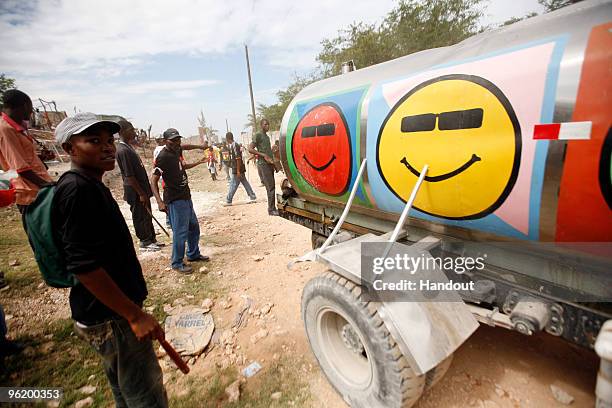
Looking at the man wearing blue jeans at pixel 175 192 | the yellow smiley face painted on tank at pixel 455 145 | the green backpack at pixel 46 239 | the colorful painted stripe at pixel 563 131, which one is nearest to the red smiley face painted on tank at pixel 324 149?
the yellow smiley face painted on tank at pixel 455 145

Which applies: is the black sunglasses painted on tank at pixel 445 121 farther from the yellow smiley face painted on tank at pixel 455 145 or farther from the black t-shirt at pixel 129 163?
the black t-shirt at pixel 129 163

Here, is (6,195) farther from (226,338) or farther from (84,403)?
→ (226,338)

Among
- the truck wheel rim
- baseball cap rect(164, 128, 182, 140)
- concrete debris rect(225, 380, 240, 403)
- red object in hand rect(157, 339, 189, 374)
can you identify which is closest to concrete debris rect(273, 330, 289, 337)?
concrete debris rect(225, 380, 240, 403)

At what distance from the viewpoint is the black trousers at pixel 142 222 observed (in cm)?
446

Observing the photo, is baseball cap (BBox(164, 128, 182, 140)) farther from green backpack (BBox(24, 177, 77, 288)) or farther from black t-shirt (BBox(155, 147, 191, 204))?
green backpack (BBox(24, 177, 77, 288))

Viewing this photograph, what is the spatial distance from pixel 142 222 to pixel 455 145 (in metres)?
4.83

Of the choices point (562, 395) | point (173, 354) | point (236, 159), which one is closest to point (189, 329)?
point (173, 354)

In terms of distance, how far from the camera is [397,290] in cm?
157

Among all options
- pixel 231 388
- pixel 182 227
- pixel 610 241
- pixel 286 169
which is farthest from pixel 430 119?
pixel 182 227

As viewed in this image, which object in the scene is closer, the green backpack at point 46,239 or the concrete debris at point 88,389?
the green backpack at point 46,239

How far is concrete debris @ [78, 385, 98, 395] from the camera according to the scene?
7.11 ft

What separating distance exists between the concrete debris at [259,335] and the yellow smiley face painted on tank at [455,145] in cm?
190

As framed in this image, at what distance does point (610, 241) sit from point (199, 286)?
3.85 metres

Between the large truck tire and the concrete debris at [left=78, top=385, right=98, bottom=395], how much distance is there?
6.06ft
